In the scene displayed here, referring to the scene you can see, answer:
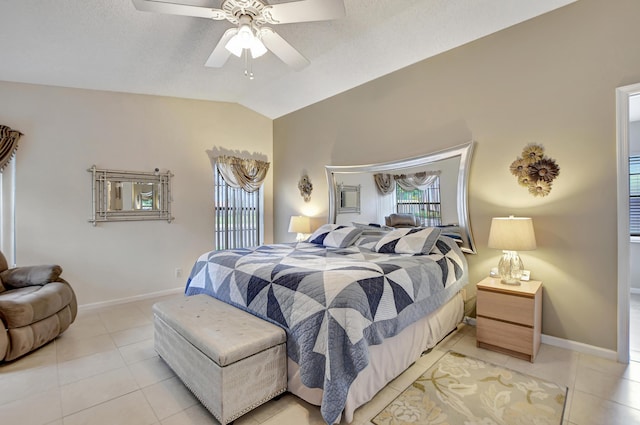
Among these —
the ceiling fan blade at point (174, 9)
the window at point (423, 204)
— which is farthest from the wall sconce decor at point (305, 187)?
the ceiling fan blade at point (174, 9)

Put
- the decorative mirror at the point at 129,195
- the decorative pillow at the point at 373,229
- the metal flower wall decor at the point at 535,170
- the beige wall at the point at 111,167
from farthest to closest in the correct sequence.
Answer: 1. the decorative mirror at the point at 129,195
2. the decorative pillow at the point at 373,229
3. the beige wall at the point at 111,167
4. the metal flower wall decor at the point at 535,170

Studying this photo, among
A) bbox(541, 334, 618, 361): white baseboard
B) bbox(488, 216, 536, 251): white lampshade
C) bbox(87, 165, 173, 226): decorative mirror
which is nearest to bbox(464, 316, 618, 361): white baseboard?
bbox(541, 334, 618, 361): white baseboard

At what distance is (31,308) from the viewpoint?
8.36 ft

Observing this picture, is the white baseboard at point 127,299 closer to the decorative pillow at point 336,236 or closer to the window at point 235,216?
the window at point 235,216

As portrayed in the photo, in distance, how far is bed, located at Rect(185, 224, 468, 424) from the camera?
1.72 meters

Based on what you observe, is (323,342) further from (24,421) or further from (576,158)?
(576,158)

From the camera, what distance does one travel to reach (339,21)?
9.33 feet

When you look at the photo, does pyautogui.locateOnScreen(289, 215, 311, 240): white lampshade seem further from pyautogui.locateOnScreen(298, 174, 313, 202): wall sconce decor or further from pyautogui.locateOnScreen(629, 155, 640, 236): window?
pyautogui.locateOnScreen(629, 155, 640, 236): window

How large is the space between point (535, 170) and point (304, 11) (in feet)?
7.70

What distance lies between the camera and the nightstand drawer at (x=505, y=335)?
2420mm

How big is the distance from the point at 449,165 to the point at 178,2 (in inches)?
108

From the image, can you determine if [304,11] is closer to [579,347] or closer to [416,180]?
[416,180]

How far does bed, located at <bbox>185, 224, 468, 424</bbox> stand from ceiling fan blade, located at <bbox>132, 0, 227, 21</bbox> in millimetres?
1792

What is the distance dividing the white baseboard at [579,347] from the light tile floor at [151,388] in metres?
0.06
